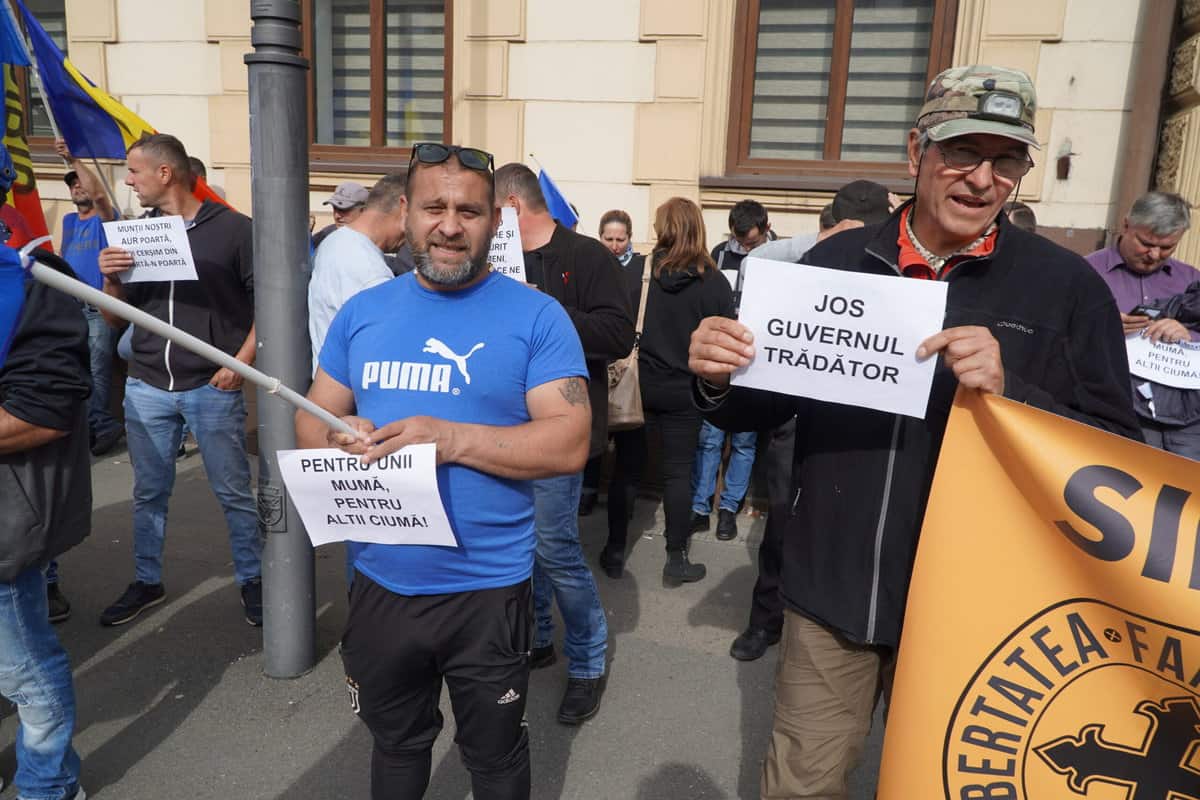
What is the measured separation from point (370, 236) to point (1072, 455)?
3003 mm

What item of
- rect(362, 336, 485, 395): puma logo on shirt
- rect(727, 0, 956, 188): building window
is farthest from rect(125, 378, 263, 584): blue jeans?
rect(727, 0, 956, 188): building window

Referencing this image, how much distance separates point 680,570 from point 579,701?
1495 millimetres

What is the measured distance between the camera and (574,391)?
2.19m

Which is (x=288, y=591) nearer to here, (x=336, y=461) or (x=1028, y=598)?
(x=336, y=461)

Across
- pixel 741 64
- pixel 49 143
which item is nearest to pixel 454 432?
pixel 741 64

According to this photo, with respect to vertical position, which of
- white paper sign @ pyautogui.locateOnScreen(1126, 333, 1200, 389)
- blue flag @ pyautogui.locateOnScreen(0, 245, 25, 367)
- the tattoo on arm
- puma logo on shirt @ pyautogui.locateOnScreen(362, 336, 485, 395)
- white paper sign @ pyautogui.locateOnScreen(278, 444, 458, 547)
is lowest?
white paper sign @ pyautogui.locateOnScreen(278, 444, 458, 547)

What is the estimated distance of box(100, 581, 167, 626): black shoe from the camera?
4.09 metres

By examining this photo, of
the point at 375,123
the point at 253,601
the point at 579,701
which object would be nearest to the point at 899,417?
the point at 579,701

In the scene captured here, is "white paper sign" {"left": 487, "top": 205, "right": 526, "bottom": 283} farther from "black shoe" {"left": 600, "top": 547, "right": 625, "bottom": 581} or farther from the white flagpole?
"black shoe" {"left": 600, "top": 547, "right": 625, "bottom": 581}

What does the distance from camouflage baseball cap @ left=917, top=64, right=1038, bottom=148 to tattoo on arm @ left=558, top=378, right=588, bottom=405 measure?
39.2 inches

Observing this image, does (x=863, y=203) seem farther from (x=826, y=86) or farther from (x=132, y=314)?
(x=826, y=86)

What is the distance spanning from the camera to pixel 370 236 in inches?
151

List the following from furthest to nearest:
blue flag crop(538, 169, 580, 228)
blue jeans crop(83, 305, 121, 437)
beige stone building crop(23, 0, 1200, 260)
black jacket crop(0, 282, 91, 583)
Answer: blue jeans crop(83, 305, 121, 437) → beige stone building crop(23, 0, 1200, 260) → blue flag crop(538, 169, 580, 228) → black jacket crop(0, 282, 91, 583)

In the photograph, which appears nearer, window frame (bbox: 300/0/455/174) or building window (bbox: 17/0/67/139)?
window frame (bbox: 300/0/455/174)
